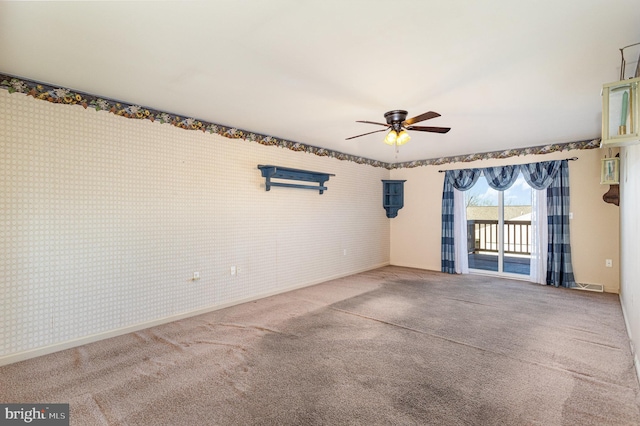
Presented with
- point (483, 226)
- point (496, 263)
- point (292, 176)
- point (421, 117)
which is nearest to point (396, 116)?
point (421, 117)

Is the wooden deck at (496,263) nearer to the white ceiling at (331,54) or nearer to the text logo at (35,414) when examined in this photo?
the white ceiling at (331,54)

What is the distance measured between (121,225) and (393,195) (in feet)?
17.6

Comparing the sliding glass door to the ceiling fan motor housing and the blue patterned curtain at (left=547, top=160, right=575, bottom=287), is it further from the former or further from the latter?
the ceiling fan motor housing

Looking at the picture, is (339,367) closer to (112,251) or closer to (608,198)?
(112,251)

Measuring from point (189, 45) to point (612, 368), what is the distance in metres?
4.07

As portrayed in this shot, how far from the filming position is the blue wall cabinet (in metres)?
6.93

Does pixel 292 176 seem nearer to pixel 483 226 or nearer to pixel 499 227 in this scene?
pixel 499 227

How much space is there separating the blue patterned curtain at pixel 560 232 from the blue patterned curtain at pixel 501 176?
0.61 m

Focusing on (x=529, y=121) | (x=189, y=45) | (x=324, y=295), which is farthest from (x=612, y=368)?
(x=189, y=45)

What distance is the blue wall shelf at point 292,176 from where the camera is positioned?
440 cm

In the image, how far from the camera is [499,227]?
5.91 meters

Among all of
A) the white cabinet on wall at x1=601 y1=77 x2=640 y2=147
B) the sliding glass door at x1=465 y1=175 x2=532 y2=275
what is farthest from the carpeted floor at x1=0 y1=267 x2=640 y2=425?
the sliding glass door at x1=465 y1=175 x2=532 y2=275

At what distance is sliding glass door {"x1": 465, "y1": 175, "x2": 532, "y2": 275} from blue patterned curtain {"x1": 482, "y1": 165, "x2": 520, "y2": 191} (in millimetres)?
232

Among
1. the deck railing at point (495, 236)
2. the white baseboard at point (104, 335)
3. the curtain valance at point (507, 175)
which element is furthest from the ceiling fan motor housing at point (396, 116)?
the deck railing at point (495, 236)
